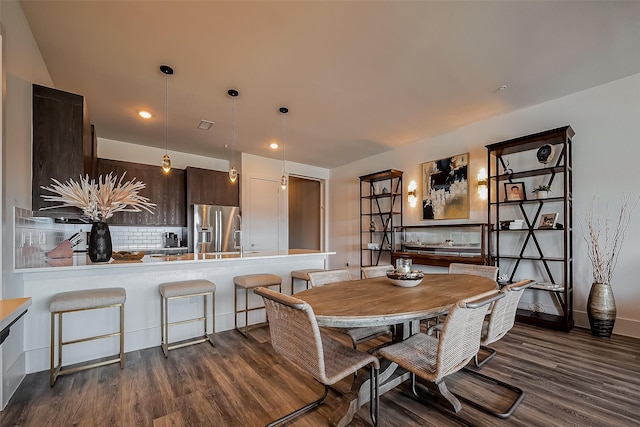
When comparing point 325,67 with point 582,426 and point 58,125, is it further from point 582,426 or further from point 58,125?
point 582,426

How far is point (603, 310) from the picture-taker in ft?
9.80

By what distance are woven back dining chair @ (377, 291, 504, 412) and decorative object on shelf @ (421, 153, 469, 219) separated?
317cm

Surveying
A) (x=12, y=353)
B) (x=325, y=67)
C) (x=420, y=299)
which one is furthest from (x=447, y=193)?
(x=12, y=353)

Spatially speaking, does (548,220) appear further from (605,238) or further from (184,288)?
(184,288)

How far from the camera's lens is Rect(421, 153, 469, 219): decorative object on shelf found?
14.8ft

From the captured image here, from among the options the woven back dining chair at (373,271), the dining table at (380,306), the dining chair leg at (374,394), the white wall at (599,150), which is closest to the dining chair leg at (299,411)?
the dining table at (380,306)

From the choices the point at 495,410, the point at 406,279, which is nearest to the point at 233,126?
the point at 406,279

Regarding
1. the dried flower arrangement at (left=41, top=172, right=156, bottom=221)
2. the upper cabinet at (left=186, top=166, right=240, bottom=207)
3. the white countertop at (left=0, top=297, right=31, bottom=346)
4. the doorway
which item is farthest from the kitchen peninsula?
the doorway

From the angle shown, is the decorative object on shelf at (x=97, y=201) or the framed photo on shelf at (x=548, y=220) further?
the framed photo on shelf at (x=548, y=220)

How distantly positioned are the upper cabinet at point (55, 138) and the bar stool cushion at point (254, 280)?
1715mm

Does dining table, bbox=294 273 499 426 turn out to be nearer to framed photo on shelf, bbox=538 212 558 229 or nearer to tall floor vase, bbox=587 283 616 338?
tall floor vase, bbox=587 283 616 338

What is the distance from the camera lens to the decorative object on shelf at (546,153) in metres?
3.52

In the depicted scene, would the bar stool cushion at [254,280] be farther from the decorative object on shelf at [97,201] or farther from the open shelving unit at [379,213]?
the open shelving unit at [379,213]

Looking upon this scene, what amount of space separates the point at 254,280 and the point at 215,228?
2663 mm
